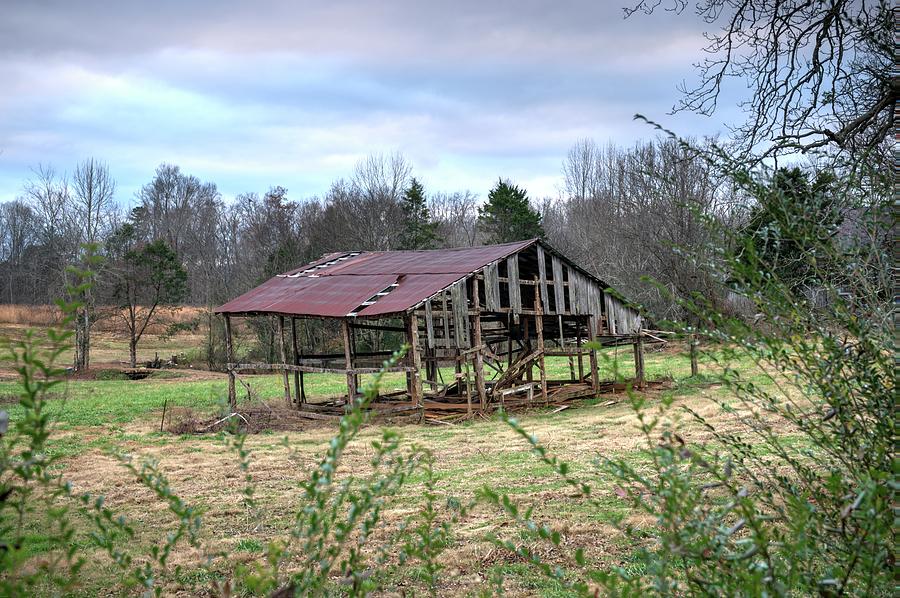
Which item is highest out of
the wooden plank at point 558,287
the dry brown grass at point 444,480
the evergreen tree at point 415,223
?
the evergreen tree at point 415,223

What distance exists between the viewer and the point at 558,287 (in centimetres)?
2120

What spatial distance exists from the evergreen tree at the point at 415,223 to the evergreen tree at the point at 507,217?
3.65 meters

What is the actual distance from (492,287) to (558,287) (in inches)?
108

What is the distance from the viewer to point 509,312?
779 inches

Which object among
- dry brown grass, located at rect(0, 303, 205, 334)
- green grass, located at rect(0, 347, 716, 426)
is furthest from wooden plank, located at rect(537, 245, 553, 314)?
dry brown grass, located at rect(0, 303, 205, 334)

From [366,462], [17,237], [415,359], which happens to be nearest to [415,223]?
[415,359]

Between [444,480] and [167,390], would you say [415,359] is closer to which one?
[444,480]

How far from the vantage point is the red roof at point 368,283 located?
1783 cm

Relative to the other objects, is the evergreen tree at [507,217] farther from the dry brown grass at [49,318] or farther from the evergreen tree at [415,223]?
the dry brown grass at [49,318]

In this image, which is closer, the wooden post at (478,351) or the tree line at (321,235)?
the wooden post at (478,351)

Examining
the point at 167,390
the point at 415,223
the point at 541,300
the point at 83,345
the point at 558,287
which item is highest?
the point at 415,223

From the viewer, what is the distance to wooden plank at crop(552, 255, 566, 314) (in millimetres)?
21109

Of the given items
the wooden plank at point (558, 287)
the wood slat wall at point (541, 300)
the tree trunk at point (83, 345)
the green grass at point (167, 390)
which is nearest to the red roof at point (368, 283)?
the wood slat wall at point (541, 300)

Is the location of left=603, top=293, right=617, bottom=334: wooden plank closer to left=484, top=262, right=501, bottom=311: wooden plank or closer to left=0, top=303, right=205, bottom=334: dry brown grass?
left=484, top=262, right=501, bottom=311: wooden plank
